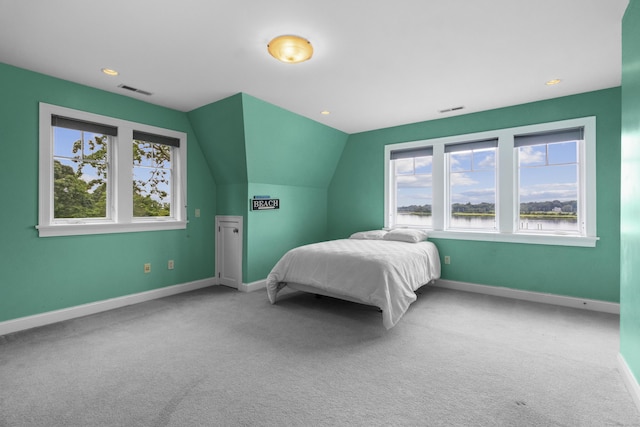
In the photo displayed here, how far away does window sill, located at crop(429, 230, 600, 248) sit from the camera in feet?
11.6

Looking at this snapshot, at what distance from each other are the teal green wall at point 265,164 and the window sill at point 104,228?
2.57 ft

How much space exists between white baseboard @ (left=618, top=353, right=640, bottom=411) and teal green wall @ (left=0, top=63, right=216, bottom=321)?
4.45 meters

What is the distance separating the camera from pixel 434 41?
2.42m

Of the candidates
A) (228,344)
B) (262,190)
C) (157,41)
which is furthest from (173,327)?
(157,41)

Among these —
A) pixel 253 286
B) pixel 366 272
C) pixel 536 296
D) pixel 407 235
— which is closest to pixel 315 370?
pixel 366 272

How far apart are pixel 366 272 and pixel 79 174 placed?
326 cm

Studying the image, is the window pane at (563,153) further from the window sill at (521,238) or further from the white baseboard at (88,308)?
the white baseboard at (88,308)

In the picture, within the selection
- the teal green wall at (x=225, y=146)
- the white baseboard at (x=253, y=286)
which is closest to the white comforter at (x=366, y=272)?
the white baseboard at (x=253, y=286)

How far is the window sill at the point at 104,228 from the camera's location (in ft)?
9.95

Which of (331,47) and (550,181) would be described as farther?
(550,181)

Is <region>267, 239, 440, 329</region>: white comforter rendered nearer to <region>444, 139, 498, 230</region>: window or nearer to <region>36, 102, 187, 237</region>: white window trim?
<region>444, 139, 498, 230</region>: window

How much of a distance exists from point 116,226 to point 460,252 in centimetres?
442

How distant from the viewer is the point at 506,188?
13.2ft

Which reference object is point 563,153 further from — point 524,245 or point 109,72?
point 109,72
